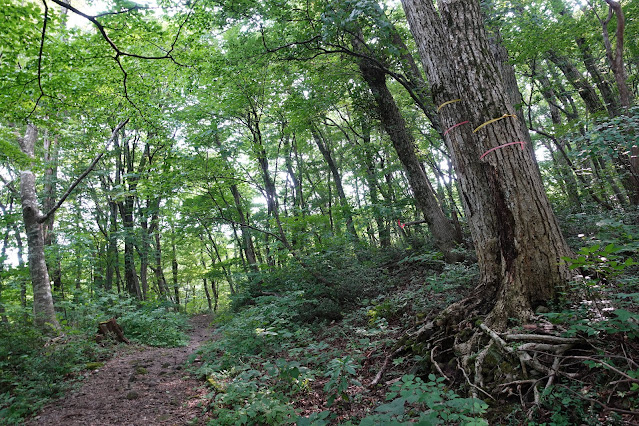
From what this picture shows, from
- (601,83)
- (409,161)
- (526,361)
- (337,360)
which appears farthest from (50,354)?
(601,83)

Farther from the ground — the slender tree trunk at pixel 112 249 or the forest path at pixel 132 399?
the slender tree trunk at pixel 112 249

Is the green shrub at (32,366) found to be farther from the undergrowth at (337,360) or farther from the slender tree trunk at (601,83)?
the slender tree trunk at (601,83)

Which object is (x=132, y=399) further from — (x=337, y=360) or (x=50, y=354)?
(x=337, y=360)

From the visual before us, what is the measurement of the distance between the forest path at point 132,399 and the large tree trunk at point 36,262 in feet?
Result: 7.88

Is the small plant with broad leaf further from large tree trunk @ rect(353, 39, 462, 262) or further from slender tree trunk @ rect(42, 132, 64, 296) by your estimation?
slender tree trunk @ rect(42, 132, 64, 296)

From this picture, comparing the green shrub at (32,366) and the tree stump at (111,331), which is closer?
the green shrub at (32,366)

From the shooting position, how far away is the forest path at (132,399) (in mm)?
4215

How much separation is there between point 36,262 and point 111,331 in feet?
8.19

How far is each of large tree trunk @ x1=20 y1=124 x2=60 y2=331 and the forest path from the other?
7.88ft

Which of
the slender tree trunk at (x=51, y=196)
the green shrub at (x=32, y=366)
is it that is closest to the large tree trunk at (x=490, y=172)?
the green shrub at (x=32, y=366)

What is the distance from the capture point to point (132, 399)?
16.3 feet

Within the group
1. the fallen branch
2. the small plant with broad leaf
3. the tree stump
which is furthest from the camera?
the tree stump

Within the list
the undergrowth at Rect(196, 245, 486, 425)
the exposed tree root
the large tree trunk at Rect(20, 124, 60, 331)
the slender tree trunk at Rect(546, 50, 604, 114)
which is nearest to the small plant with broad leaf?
the undergrowth at Rect(196, 245, 486, 425)

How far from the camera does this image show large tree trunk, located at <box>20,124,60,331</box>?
804cm
